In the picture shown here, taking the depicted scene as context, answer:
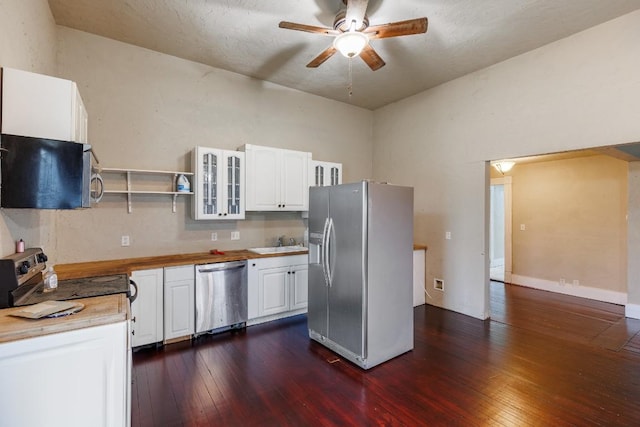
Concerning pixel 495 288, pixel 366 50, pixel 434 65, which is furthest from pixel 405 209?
pixel 495 288

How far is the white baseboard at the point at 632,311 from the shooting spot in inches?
162

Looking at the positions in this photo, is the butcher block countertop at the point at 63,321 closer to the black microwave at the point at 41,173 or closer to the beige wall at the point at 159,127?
the black microwave at the point at 41,173

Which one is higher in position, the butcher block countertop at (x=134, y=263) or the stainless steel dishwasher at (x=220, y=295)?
the butcher block countertop at (x=134, y=263)

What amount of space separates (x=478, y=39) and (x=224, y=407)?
4236 mm

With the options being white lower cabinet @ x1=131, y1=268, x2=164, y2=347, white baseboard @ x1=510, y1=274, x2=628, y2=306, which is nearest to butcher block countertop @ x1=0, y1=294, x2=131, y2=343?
white lower cabinet @ x1=131, y1=268, x2=164, y2=347

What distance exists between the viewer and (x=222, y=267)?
3473 mm

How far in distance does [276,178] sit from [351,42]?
2.11 metres

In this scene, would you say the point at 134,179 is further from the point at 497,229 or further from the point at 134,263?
the point at 497,229

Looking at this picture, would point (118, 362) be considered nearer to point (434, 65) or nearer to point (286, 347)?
point (286, 347)

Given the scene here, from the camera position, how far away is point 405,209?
3084mm

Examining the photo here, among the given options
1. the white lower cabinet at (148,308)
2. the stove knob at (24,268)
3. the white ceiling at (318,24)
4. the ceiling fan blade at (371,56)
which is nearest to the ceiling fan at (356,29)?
the ceiling fan blade at (371,56)

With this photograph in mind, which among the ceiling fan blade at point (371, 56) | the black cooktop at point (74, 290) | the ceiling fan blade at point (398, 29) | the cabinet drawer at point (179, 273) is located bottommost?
the cabinet drawer at point (179, 273)

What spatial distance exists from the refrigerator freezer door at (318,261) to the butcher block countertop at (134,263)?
0.69 meters

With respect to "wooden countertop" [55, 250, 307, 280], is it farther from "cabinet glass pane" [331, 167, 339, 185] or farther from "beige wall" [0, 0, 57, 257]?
"cabinet glass pane" [331, 167, 339, 185]
